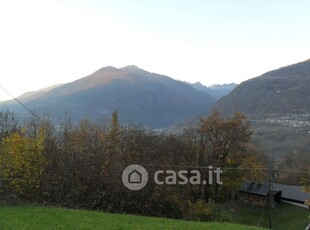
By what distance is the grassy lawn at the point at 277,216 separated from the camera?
39.9m

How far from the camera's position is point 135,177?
25.5m

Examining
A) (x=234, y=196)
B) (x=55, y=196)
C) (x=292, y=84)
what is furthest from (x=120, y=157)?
(x=292, y=84)

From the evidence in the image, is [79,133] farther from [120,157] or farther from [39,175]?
[39,175]

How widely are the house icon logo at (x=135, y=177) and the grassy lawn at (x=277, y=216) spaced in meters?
16.2

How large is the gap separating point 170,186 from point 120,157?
4779 millimetres

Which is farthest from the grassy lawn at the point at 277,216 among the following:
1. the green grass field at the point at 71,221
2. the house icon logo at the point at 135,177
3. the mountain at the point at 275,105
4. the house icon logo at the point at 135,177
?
→ the mountain at the point at 275,105

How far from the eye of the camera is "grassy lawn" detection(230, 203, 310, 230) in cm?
3988

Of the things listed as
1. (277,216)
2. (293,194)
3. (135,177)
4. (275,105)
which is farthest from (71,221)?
(275,105)

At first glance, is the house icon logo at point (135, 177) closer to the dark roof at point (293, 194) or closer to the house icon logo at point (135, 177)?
the house icon logo at point (135, 177)

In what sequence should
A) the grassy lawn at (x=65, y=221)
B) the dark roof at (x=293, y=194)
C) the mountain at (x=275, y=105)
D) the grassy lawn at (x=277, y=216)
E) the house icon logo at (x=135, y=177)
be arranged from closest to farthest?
the grassy lawn at (x=65, y=221), the house icon logo at (x=135, y=177), the grassy lawn at (x=277, y=216), the dark roof at (x=293, y=194), the mountain at (x=275, y=105)

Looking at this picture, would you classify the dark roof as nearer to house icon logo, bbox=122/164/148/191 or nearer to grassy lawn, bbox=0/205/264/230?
house icon logo, bbox=122/164/148/191

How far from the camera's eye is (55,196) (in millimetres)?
21969

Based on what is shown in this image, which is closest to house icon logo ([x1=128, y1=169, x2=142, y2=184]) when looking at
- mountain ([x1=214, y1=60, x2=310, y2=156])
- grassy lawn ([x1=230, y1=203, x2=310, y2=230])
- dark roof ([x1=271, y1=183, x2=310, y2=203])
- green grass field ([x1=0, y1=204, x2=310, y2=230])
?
green grass field ([x1=0, y1=204, x2=310, y2=230])

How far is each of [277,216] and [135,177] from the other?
88.5 ft
